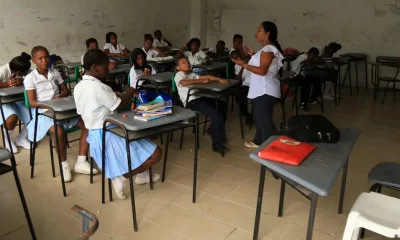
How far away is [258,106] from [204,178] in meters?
0.88

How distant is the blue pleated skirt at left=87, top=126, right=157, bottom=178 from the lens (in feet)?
8.53

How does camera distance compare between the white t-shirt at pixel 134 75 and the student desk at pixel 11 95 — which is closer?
the student desk at pixel 11 95

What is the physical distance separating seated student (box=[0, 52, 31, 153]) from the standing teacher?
2.16 m

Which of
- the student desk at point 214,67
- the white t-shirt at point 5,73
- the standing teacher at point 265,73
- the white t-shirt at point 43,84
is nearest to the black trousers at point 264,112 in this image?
the standing teacher at point 265,73

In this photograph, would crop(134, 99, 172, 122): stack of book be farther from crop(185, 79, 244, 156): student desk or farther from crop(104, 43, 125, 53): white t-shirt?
crop(104, 43, 125, 53): white t-shirt

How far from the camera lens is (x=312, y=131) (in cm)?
204

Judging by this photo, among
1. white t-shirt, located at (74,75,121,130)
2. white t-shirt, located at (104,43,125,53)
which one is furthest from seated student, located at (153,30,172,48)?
white t-shirt, located at (74,75,121,130)

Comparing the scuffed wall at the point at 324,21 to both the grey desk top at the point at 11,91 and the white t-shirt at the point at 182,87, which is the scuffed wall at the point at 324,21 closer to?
the white t-shirt at the point at 182,87

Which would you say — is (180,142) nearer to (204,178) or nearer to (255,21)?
(204,178)

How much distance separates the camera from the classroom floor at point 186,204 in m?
2.39

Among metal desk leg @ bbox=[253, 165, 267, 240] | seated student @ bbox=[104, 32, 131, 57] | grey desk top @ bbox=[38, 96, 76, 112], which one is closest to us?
metal desk leg @ bbox=[253, 165, 267, 240]

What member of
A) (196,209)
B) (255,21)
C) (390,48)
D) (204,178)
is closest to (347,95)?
(390,48)

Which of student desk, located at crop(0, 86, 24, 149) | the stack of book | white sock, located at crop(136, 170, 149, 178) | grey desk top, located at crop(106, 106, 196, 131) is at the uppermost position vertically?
the stack of book

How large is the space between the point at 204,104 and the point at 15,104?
1901 mm
